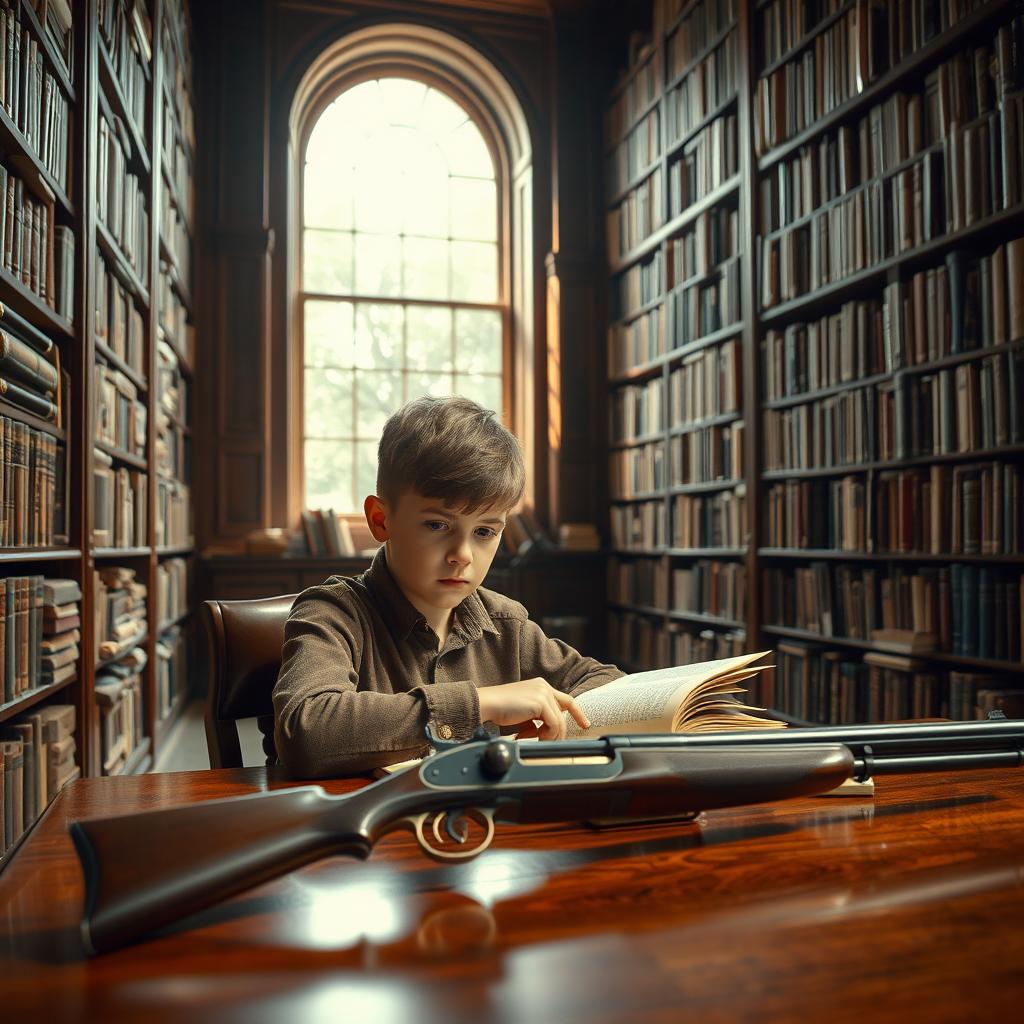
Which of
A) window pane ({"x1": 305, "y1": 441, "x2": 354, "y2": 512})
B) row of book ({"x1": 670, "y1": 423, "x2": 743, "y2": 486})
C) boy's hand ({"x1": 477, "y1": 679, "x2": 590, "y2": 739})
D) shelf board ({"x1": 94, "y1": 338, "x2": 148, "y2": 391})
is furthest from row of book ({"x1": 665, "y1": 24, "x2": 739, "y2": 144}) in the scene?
boy's hand ({"x1": 477, "y1": 679, "x2": 590, "y2": 739})

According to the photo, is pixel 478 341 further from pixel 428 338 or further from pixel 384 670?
pixel 384 670

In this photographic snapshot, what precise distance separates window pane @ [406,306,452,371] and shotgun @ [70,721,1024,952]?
16.7ft

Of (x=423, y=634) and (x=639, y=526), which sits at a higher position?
(x=639, y=526)

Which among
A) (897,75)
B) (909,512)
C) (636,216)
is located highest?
(636,216)

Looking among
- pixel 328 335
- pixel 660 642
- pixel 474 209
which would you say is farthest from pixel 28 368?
pixel 474 209

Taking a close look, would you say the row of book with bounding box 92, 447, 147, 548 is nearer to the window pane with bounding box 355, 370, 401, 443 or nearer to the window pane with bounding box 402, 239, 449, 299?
the window pane with bounding box 355, 370, 401, 443

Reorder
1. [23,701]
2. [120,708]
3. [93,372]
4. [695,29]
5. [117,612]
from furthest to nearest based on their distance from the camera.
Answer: [695,29], [120,708], [117,612], [93,372], [23,701]

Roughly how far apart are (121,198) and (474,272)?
3.15 metres

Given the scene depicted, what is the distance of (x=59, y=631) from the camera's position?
2129mm

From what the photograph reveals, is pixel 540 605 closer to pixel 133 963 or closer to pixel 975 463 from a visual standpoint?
pixel 975 463

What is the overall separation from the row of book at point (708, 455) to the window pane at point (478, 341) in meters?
1.69

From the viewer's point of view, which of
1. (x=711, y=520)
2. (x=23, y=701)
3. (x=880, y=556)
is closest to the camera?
(x=23, y=701)

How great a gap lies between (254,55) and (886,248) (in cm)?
389

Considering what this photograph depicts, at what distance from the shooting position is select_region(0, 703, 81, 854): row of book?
1869 millimetres
